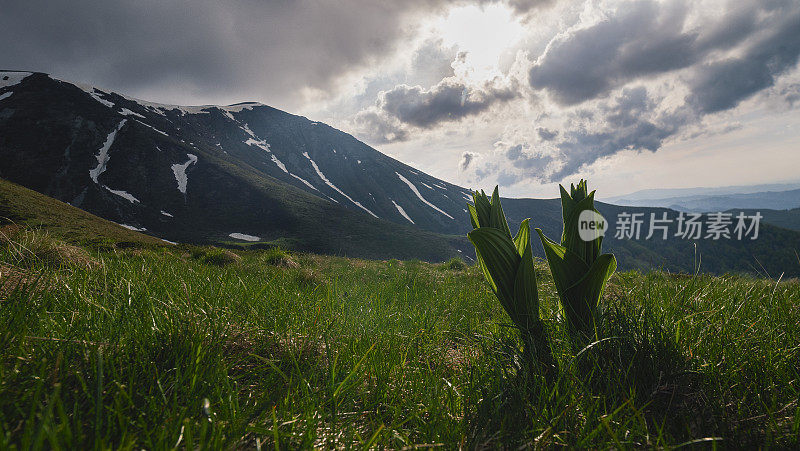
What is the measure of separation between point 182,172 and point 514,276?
400 feet

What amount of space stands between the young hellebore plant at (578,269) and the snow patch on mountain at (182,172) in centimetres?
11484

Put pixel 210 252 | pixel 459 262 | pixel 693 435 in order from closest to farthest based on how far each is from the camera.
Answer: pixel 693 435 < pixel 210 252 < pixel 459 262

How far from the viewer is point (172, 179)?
97625 millimetres

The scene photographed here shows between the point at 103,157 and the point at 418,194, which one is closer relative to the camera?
the point at 103,157

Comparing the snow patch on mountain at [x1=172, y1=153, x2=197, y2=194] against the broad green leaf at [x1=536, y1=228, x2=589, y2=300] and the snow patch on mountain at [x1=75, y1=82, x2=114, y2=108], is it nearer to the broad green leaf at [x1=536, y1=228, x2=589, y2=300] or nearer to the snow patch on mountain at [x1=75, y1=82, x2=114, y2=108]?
the snow patch on mountain at [x1=75, y1=82, x2=114, y2=108]

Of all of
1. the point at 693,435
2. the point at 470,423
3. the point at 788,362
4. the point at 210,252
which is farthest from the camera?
the point at 210,252

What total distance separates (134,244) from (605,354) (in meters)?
19.2

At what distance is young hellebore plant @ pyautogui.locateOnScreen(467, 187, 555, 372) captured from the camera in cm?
181

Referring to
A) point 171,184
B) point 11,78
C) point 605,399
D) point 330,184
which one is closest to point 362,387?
point 605,399

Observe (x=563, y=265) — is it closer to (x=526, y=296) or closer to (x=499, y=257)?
(x=526, y=296)

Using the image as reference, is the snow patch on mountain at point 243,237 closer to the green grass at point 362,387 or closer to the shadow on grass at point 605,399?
the green grass at point 362,387

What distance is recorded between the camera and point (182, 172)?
10094 centimetres

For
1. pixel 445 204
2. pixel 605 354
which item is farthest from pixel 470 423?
pixel 445 204

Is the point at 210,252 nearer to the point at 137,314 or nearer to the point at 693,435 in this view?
the point at 137,314
